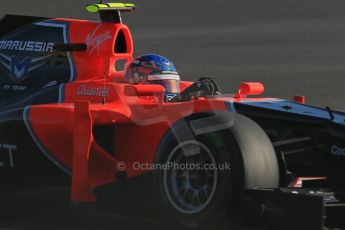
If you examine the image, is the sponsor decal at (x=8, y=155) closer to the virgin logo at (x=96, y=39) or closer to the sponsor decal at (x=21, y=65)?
the sponsor decal at (x=21, y=65)

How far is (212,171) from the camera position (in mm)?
6574

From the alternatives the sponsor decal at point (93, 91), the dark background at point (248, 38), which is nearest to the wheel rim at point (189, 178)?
the sponsor decal at point (93, 91)

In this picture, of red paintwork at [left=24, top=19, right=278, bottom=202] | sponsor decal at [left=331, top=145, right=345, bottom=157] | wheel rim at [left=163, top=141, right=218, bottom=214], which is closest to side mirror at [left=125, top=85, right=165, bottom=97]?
red paintwork at [left=24, top=19, right=278, bottom=202]

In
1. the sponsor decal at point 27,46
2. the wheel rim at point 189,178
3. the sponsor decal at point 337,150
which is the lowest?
the wheel rim at point 189,178

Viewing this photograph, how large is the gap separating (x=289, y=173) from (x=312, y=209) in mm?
942

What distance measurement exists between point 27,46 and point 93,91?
3.14 feet

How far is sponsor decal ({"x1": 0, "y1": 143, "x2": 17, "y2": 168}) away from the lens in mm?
7703

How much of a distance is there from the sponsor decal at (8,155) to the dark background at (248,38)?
7.26 meters

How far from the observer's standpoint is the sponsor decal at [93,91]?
7.82 m

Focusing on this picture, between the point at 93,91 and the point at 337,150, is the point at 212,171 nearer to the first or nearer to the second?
the point at 337,150

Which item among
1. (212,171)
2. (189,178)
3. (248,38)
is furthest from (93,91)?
(248,38)

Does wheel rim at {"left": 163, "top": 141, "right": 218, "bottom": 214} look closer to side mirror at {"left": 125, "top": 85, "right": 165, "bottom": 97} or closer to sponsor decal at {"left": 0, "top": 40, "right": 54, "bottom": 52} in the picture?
side mirror at {"left": 125, "top": 85, "right": 165, "bottom": 97}

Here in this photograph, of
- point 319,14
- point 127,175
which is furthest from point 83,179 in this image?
point 319,14

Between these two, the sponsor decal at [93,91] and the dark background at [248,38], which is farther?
the dark background at [248,38]
